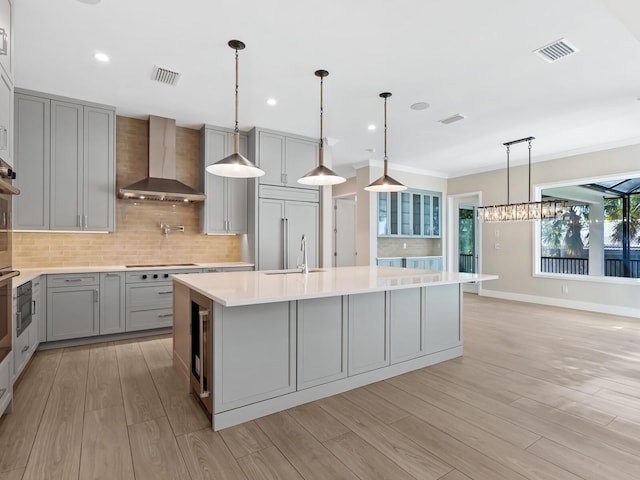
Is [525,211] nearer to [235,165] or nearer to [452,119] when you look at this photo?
[452,119]

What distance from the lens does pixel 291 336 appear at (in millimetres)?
2465

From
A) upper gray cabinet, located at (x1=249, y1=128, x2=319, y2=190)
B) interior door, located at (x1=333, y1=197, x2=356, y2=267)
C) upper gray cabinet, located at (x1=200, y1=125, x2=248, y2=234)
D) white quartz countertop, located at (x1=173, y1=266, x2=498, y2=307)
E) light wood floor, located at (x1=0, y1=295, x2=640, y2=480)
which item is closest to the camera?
light wood floor, located at (x1=0, y1=295, x2=640, y2=480)

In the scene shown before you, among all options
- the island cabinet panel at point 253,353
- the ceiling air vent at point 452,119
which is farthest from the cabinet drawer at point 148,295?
the ceiling air vent at point 452,119

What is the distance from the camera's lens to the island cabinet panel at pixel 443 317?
10.9ft

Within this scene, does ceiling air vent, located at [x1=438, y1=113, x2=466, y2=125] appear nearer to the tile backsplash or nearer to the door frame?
the tile backsplash

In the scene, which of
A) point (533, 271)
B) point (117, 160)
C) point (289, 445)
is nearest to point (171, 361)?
point (289, 445)

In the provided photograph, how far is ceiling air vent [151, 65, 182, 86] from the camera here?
3.31 meters

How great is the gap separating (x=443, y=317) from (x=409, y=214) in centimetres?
449

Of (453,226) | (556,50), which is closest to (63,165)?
(556,50)

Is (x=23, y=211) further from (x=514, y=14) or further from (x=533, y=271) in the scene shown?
(x=533, y=271)

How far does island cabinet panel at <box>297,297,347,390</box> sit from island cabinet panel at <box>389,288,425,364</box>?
0.55 meters

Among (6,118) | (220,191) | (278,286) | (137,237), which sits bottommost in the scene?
(278,286)

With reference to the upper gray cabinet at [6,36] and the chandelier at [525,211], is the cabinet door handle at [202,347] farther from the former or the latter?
the chandelier at [525,211]

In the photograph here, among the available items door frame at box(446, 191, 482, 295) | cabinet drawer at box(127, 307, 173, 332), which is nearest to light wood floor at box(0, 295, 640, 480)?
cabinet drawer at box(127, 307, 173, 332)
